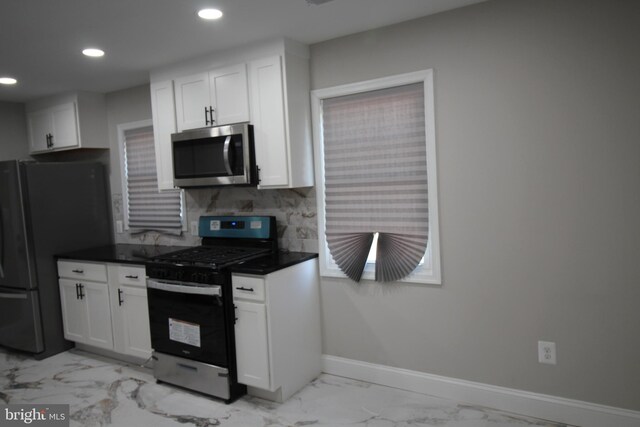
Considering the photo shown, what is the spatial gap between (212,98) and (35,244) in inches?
77.4

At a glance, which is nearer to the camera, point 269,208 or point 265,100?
point 265,100

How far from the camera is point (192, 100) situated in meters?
3.20

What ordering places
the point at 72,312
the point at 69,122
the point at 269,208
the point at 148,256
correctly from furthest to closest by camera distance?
the point at 69,122
the point at 72,312
the point at 148,256
the point at 269,208

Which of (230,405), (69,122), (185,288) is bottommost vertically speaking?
(230,405)

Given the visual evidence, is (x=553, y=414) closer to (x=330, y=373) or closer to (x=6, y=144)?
(x=330, y=373)

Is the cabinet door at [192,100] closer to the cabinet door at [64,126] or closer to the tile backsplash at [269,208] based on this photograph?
the tile backsplash at [269,208]

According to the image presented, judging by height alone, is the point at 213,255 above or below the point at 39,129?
below

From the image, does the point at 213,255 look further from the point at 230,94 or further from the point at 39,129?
the point at 39,129

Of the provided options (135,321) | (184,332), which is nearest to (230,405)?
(184,332)

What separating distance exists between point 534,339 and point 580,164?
3.16 ft

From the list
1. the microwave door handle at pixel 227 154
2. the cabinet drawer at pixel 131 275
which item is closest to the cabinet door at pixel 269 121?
the microwave door handle at pixel 227 154

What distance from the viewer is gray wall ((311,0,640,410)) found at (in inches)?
85.3

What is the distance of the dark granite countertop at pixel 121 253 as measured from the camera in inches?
132

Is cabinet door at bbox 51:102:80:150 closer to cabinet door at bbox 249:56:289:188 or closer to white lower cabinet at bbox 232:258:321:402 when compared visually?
cabinet door at bbox 249:56:289:188
